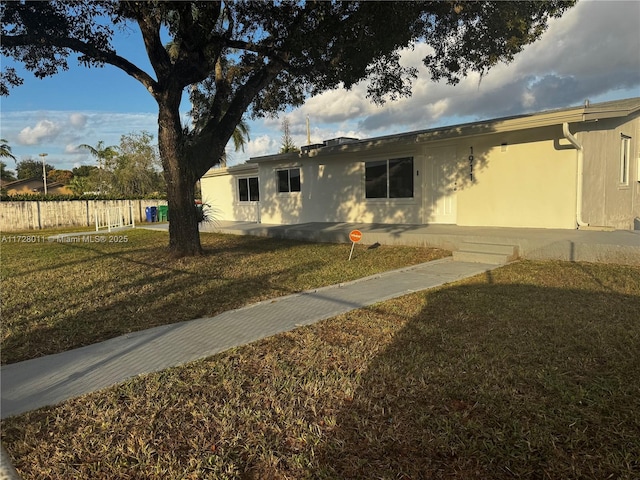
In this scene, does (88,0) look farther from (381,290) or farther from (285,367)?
(285,367)

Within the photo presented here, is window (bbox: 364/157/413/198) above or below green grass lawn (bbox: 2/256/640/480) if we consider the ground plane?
above

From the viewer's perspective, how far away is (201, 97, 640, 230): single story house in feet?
31.6

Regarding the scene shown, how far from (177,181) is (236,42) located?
332cm

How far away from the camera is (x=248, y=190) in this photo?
1888 centimetres

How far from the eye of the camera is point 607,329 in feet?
13.9

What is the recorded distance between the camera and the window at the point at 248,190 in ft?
60.6

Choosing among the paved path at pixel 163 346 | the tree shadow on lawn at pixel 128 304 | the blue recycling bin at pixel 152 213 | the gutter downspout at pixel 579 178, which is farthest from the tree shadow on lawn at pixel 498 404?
the blue recycling bin at pixel 152 213

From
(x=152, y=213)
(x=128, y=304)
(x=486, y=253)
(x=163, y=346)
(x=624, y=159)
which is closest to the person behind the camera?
(x=163, y=346)

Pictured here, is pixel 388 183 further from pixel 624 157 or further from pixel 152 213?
pixel 152 213

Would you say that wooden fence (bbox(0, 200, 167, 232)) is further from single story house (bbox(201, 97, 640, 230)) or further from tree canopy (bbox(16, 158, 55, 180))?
tree canopy (bbox(16, 158, 55, 180))

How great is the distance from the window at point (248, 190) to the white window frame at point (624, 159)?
1280 centimetres

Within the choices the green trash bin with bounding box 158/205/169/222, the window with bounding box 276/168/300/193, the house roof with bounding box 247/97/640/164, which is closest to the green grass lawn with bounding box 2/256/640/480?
the house roof with bounding box 247/97/640/164

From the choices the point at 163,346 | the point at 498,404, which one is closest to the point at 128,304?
the point at 163,346

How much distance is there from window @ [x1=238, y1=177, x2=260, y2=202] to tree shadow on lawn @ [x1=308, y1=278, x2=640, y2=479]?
48.0 ft
